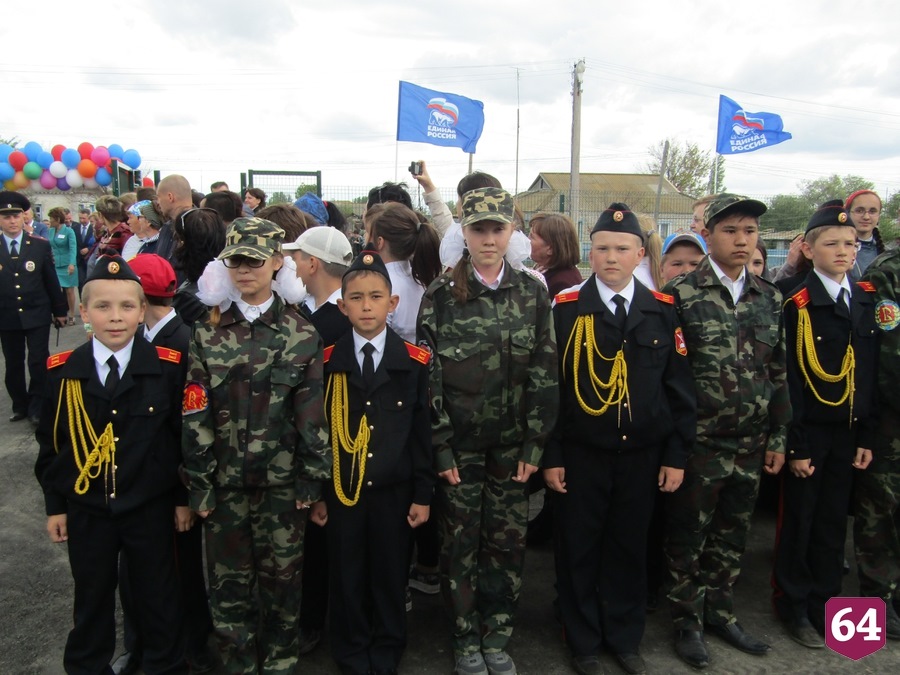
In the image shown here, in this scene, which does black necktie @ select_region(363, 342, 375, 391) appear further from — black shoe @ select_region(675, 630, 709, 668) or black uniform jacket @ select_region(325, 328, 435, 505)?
black shoe @ select_region(675, 630, 709, 668)

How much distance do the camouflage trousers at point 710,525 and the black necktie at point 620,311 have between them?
73cm

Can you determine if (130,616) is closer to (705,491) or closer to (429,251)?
(429,251)

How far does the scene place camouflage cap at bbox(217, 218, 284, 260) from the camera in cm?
270

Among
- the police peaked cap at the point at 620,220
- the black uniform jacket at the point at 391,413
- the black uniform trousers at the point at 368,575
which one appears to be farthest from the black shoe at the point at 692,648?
the police peaked cap at the point at 620,220

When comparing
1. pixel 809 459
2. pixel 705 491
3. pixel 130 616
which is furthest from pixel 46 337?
pixel 809 459

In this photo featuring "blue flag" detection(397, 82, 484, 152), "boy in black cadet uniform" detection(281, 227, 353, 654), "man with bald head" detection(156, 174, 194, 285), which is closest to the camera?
"boy in black cadet uniform" detection(281, 227, 353, 654)

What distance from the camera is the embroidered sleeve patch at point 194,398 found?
2.64 metres

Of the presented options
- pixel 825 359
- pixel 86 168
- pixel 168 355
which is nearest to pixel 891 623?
pixel 825 359

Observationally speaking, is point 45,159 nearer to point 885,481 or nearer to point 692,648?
point 692,648

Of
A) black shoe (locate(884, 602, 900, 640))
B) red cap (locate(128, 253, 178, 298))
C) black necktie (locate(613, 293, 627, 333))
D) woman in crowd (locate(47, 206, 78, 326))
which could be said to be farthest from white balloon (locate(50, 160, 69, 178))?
black shoe (locate(884, 602, 900, 640))

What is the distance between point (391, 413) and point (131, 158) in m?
18.5

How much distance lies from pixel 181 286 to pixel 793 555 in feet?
12.8

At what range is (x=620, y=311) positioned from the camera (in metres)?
3.02

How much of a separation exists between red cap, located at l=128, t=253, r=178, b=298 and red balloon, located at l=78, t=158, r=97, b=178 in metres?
17.2
